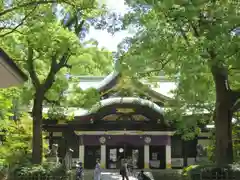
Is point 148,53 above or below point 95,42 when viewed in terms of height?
below

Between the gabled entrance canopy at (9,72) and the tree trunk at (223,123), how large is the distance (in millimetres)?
10181

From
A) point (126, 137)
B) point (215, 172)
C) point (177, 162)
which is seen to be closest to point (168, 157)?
A: point (177, 162)

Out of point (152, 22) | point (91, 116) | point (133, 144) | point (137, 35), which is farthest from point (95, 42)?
point (133, 144)

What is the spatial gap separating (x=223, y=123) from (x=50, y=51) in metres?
8.16

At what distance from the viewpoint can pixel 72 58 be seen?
17406 millimetres

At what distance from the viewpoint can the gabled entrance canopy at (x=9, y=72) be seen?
5.31 meters

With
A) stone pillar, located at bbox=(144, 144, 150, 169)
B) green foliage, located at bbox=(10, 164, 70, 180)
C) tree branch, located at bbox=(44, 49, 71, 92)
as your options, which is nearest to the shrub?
green foliage, located at bbox=(10, 164, 70, 180)

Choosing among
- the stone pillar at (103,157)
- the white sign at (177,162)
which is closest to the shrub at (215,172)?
the stone pillar at (103,157)

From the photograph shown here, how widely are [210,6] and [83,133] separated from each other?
18.2m

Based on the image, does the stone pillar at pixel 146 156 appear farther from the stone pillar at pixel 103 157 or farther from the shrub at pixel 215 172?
the shrub at pixel 215 172

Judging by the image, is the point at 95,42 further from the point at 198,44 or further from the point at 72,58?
the point at 198,44

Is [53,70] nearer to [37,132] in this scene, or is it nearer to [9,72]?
[37,132]

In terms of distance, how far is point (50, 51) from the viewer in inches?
611

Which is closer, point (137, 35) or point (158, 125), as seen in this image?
point (137, 35)
